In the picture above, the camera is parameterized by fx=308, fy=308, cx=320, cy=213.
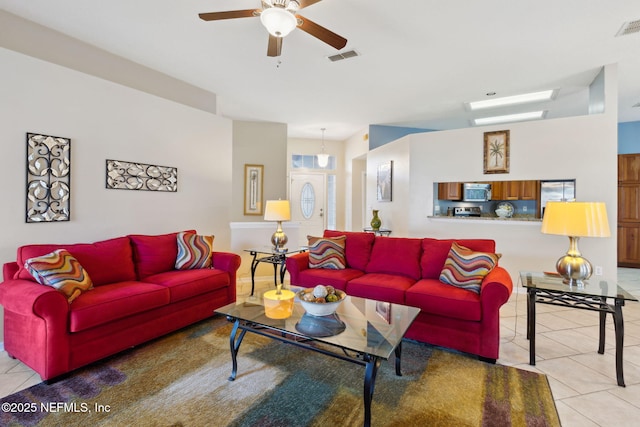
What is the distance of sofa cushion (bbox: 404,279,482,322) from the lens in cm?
237

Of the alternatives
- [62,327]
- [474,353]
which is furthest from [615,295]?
[62,327]

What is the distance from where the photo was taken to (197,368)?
2262mm

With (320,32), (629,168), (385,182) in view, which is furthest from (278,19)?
(629,168)

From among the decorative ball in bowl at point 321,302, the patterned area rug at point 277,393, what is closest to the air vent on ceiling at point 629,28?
the patterned area rug at point 277,393

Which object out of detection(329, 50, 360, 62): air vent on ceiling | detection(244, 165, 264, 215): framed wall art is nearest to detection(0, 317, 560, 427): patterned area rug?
detection(329, 50, 360, 62): air vent on ceiling

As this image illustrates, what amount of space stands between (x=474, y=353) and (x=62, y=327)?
2.96m

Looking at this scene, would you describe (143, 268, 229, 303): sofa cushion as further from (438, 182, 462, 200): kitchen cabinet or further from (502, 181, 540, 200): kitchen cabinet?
(502, 181, 540, 200): kitchen cabinet

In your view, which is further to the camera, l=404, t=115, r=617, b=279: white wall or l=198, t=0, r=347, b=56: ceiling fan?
l=404, t=115, r=617, b=279: white wall

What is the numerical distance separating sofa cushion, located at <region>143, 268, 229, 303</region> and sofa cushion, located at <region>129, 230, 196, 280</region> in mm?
80

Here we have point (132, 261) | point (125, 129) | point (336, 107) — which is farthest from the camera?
point (336, 107)

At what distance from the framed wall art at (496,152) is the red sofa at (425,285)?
2.13 meters

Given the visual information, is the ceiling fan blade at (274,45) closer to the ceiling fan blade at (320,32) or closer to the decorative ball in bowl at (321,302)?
the ceiling fan blade at (320,32)

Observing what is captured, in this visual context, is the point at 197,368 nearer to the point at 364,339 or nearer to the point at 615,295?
the point at 364,339

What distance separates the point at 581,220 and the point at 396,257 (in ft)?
5.14
